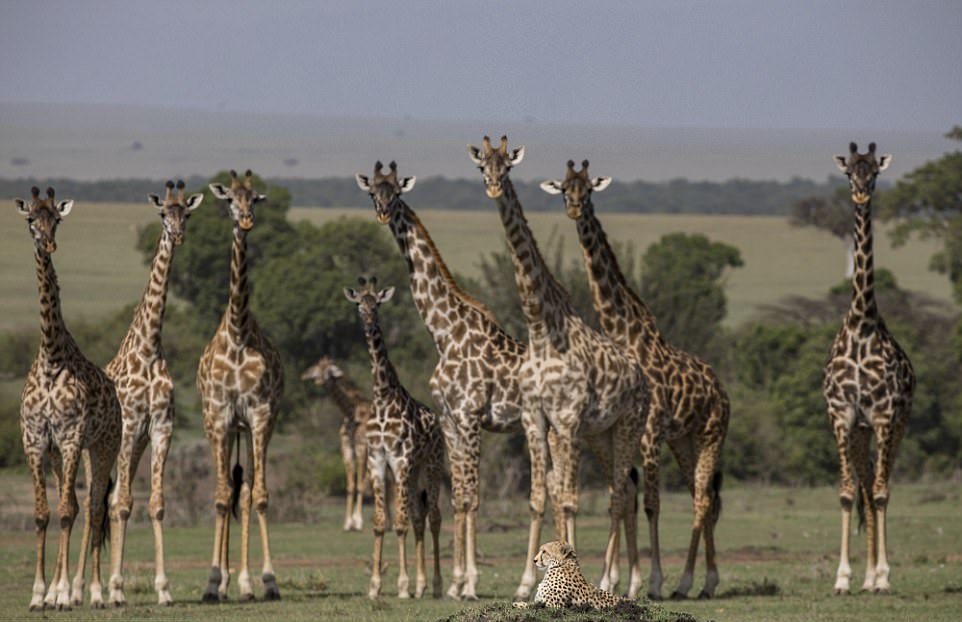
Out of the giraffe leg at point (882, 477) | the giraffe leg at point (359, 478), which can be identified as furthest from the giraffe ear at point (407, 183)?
the giraffe leg at point (359, 478)

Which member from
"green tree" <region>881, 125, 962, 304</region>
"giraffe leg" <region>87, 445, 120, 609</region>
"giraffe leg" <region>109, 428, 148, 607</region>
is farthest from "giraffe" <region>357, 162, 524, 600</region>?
"green tree" <region>881, 125, 962, 304</region>

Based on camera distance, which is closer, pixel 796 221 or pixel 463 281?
pixel 463 281

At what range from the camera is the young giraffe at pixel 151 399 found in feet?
55.3

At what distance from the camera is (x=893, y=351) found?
17.7 m

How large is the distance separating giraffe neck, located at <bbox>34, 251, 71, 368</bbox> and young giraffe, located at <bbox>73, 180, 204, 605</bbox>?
0.95m

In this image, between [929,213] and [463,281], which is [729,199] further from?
[463,281]

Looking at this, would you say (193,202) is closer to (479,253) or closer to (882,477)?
(882,477)

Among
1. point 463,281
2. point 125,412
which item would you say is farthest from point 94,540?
point 463,281

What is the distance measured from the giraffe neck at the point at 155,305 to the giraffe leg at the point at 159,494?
63 centimetres

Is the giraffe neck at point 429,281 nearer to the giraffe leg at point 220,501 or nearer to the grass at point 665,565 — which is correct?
the giraffe leg at point 220,501

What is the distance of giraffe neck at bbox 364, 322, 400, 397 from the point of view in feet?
58.4

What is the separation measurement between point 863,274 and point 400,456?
4467mm

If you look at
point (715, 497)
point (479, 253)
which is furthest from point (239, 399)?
point (479, 253)

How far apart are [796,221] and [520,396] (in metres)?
56.2
